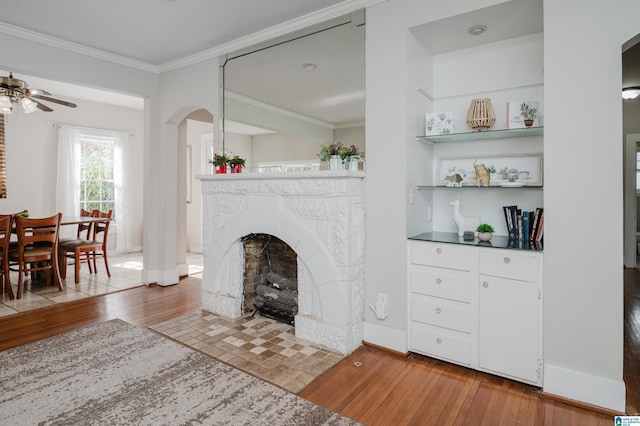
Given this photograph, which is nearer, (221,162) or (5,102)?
(221,162)

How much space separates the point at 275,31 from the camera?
3510 millimetres

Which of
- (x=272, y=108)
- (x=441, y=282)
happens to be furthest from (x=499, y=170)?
(x=272, y=108)

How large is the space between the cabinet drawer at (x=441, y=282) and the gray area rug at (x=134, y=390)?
44.4 inches

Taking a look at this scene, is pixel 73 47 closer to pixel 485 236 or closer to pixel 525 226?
pixel 485 236

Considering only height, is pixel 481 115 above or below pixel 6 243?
above

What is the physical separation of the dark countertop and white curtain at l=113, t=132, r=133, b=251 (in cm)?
634

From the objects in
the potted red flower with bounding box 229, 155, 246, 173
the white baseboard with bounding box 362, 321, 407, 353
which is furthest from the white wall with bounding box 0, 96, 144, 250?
the white baseboard with bounding box 362, 321, 407, 353

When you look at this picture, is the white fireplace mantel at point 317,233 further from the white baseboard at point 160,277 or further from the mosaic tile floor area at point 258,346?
the white baseboard at point 160,277

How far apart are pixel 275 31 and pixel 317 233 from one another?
2.02 metres

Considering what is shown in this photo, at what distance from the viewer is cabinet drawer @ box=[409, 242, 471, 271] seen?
257 cm

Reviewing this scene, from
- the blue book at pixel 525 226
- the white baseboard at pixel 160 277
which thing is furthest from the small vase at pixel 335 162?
the white baseboard at pixel 160 277

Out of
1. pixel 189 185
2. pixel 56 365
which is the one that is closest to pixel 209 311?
pixel 56 365

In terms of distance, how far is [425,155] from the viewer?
309 cm

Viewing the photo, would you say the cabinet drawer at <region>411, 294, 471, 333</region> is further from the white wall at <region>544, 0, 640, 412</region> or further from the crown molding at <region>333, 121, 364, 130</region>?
the crown molding at <region>333, 121, 364, 130</region>
